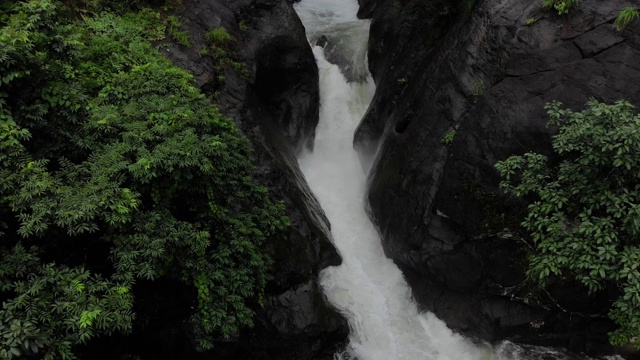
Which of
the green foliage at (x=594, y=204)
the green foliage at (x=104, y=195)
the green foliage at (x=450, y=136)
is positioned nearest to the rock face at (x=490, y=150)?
the green foliage at (x=450, y=136)

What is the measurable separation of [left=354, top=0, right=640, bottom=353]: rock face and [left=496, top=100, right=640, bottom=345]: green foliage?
883 mm

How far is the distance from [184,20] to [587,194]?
11939mm

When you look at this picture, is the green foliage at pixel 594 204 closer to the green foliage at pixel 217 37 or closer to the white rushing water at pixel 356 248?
the white rushing water at pixel 356 248

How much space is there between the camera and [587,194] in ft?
22.3

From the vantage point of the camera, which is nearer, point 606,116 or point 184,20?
point 606,116

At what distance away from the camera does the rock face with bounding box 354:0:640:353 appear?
8.12m

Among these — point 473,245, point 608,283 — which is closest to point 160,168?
point 473,245

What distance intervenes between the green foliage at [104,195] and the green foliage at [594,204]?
576 cm

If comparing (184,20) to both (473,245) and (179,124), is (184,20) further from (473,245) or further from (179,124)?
(473,245)

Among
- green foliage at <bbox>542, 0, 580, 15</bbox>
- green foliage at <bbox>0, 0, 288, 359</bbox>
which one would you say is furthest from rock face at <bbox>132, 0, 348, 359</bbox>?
green foliage at <bbox>542, 0, 580, 15</bbox>

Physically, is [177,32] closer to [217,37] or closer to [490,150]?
[217,37]

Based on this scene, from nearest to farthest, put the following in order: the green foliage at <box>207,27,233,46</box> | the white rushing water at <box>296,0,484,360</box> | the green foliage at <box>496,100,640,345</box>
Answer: the green foliage at <box>496,100,640,345</box>
the white rushing water at <box>296,0,484,360</box>
the green foliage at <box>207,27,233,46</box>

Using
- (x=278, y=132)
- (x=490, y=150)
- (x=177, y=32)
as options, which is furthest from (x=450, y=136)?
(x=177, y=32)

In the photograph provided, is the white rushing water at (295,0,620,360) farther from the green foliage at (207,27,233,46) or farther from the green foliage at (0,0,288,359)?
the green foliage at (207,27,233,46)
